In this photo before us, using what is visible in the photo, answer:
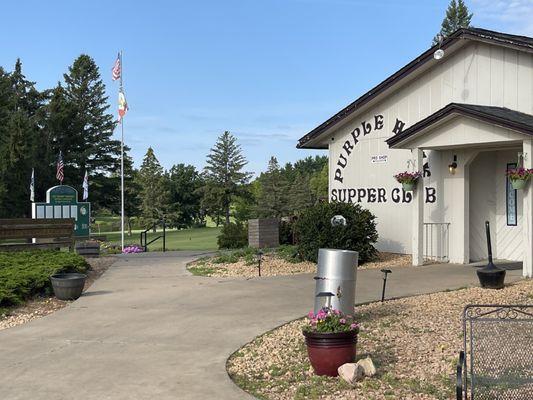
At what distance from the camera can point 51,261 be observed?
12438 millimetres

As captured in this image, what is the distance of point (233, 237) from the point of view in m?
23.1

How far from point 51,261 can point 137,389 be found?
8003mm

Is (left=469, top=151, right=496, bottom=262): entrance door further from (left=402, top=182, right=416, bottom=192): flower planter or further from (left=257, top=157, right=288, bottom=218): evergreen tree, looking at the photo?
(left=257, top=157, right=288, bottom=218): evergreen tree

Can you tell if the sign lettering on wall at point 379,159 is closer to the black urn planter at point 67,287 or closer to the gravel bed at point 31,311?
the gravel bed at point 31,311

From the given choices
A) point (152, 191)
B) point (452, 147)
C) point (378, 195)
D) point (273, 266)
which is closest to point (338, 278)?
point (273, 266)

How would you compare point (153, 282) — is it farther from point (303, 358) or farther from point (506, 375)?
point (506, 375)

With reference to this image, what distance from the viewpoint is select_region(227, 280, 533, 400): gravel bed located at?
5.14 m

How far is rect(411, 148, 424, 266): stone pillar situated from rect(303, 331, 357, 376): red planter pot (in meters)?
8.65

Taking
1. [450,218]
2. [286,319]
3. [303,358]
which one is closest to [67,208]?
[450,218]

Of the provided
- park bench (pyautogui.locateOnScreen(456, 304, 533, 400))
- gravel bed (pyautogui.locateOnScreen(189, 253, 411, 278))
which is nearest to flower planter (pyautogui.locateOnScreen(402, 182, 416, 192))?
gravel bed (pyautogui.locateOnScreen(189, 253, 411, 278))

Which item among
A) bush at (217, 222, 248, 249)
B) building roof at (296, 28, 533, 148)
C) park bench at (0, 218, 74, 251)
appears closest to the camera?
building roof at (296, 28, 533, 148)

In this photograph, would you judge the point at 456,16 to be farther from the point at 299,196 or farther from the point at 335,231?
the point at 335,231

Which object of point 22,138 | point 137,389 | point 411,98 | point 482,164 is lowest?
point 137,389

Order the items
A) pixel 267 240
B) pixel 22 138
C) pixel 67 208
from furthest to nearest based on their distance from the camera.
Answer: pixel 22 138 → pixel 67 208 → pixel 267 240
